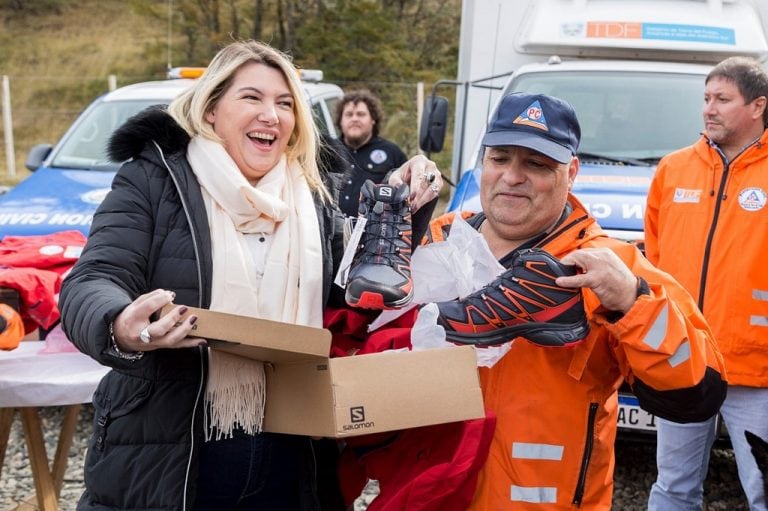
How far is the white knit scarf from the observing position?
2.12 meters

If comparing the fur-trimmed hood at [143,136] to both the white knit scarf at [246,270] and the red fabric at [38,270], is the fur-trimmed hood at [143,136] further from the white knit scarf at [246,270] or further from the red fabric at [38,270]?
the red fabric at [38,270]

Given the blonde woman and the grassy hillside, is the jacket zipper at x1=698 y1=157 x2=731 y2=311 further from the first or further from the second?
the grassy hillside

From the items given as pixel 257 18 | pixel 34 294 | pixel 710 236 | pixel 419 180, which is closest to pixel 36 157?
pixel 34 294

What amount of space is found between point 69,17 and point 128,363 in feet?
103

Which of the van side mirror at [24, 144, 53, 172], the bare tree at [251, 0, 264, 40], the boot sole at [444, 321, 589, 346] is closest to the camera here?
the boot sole at [444, 321, 589, 346]

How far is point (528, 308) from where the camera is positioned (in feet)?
6.03

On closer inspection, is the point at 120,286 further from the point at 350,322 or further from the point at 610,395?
the point at 610,395

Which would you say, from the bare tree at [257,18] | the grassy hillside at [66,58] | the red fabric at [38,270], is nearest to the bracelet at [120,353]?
the red fabric at [38,270]

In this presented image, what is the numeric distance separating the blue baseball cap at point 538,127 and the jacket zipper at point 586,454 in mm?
604

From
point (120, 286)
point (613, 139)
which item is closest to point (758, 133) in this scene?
point (613, 139)

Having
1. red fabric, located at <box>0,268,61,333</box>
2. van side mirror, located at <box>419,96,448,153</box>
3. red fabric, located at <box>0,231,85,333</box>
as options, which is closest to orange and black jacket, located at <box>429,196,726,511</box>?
red fabric, located at <box>0,231,85,333</box>

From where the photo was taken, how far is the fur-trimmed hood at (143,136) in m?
2.21

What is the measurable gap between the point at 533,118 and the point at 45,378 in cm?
241

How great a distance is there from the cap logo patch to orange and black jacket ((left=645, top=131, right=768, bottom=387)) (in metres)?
1.71
